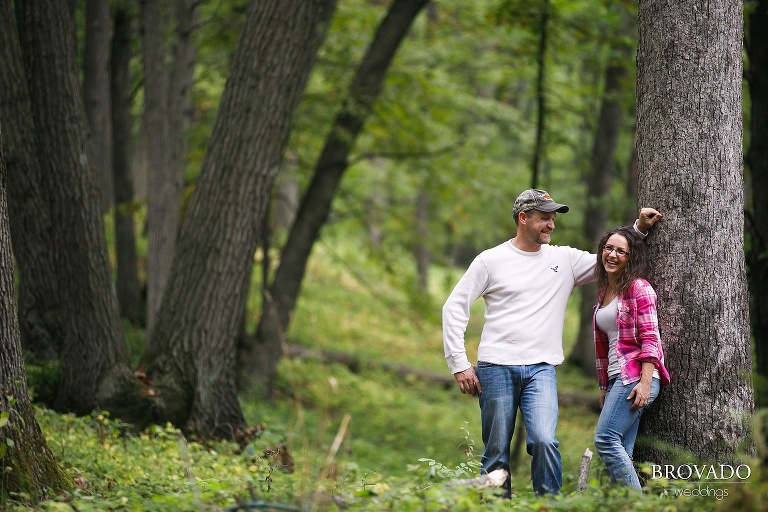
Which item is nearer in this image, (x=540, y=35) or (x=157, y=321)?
(x=157, y=321)

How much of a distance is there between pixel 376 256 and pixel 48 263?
6539mm

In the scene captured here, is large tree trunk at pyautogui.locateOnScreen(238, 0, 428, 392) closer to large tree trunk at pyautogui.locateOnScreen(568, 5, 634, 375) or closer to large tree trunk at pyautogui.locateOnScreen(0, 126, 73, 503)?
large tree trunk at pyautogui.locateOnScreen(568, 5, 634, 375)

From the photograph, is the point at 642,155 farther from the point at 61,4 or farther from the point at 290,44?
the point at 61,4

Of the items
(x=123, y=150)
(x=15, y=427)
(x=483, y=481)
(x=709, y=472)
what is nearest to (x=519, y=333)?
(x=483, y=481)

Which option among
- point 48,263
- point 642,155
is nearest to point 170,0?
point 48,263

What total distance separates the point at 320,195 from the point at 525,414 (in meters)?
7.29

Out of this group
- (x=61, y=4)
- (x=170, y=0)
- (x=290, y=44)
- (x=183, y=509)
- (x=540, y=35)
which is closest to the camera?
(x=183, y=509)

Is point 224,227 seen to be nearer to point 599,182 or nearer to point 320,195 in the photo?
point 320,195

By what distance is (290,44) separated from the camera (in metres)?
7.70

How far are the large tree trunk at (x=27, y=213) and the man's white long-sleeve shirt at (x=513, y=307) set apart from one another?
4.44 meters

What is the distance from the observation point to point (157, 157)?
9883 millimetres

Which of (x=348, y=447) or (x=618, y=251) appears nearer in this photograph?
(x=348, y=447)

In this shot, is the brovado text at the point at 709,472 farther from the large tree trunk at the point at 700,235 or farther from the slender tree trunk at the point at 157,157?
the slender tree trunk at the point at 157,157

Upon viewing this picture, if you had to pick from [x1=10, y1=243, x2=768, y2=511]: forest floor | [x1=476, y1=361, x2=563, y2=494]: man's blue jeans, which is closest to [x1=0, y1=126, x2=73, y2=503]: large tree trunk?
[x1=10, y1=243, x2=768, y2=511]: forest floor
